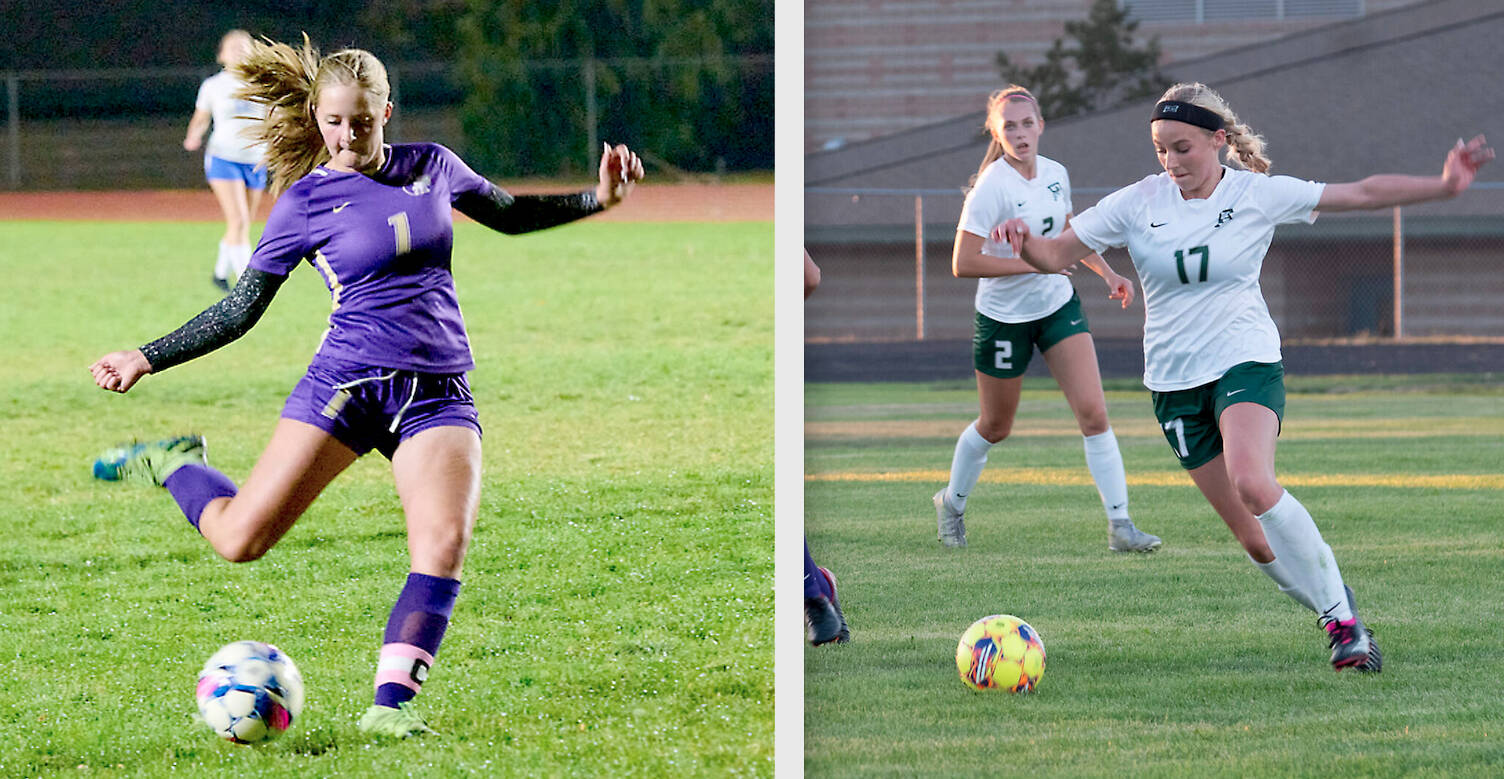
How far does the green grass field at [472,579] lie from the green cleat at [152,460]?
0.55 metres

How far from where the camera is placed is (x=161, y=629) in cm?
489

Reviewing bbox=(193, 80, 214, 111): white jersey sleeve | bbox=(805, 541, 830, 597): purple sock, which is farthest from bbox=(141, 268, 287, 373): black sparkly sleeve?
bbox=(193, 80, 214, 111): white jersey sleeve

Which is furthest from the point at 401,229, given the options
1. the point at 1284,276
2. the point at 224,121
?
the point at 1284,276

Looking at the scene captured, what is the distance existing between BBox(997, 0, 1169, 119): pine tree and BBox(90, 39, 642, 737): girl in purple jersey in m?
18.4

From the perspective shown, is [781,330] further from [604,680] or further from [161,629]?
[161,629]

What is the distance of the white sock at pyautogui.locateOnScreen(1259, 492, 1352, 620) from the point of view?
4.28 metres

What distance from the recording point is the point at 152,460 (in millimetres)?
4188

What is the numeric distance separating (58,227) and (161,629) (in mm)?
18416

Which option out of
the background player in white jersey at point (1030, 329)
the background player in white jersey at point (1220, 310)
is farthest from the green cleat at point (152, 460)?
the background player in white jersey at point (1030, 329)

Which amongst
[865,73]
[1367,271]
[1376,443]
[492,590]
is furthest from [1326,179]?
[492,590]

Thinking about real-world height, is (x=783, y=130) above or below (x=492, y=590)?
above

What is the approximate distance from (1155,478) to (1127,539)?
7.71 feet

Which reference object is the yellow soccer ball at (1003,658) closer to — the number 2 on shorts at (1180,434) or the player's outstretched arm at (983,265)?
the number 2 on shorts at (1180,434)

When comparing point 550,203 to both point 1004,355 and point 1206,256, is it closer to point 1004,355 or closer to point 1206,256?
point 1206,256
